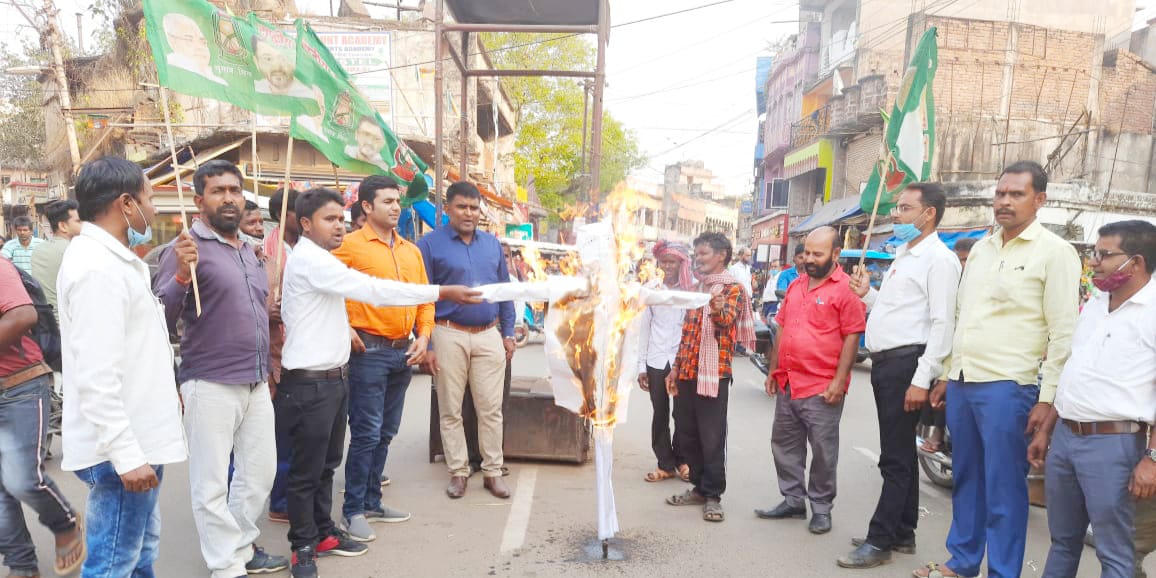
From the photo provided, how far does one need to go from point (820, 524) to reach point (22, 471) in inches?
178

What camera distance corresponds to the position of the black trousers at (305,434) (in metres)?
3.57

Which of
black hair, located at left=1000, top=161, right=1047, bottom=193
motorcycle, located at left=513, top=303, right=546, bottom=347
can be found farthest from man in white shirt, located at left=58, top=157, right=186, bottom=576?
motorcycle, located at left=513, top=303, right=546, bottom=347

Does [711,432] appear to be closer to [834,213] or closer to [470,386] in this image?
[470,386]

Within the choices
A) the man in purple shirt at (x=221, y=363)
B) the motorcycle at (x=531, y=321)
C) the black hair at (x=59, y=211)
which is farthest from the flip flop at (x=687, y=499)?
the motorcycle at (x=531, y=321)

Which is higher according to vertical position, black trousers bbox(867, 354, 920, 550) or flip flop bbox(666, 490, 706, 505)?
black trousers bbox(867, 354, 920, 550)

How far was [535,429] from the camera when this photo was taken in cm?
575

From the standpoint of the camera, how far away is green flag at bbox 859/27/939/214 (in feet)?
14.7

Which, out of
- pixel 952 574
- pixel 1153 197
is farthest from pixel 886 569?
pixel 1153 197

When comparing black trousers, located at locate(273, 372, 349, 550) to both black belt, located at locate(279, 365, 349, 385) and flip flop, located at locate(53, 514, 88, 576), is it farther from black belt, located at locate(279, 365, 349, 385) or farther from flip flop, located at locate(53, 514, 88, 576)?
flip flop, located at locate(53, 514, 88, 576)

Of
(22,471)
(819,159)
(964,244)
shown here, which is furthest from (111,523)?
(819,159)

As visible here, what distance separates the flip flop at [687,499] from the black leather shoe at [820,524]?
0.79m

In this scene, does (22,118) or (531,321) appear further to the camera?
(22,118)

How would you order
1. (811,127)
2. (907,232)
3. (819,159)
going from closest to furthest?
(907,232) → (819,159) → (811,127)

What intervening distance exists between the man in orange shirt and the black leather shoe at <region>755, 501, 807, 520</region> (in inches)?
96.9
